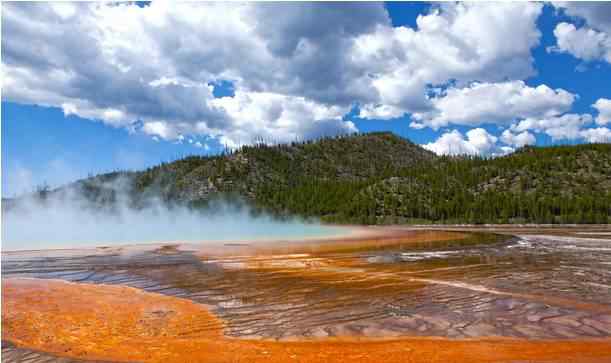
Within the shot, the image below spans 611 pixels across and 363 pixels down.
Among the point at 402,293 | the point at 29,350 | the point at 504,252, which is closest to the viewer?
the point at 29,350

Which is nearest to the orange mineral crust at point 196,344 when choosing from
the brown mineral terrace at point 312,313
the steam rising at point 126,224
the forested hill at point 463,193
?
the brown mineral terrace at point 312,313

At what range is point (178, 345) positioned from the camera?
34.1ft

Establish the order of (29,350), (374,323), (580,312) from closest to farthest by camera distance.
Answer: (29,350), (374,323), (580,312)

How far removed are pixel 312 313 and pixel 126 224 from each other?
82.2 meters

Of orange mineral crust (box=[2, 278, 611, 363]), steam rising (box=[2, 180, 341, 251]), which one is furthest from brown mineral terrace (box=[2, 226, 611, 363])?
steam rising (box=[2, 180, 341, 251])

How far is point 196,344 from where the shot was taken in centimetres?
1045

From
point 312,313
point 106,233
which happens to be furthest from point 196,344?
point 106,233

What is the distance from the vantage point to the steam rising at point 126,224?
5073 centimetres

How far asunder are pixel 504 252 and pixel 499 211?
99.6 metres

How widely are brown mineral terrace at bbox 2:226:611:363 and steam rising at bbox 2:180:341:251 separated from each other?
2624 cm

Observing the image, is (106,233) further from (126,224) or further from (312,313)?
(312,313)

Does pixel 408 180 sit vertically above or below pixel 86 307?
above

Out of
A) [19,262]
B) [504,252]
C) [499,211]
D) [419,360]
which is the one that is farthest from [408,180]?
[419,360]

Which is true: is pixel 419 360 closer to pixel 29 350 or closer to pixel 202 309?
pixel 202 309
